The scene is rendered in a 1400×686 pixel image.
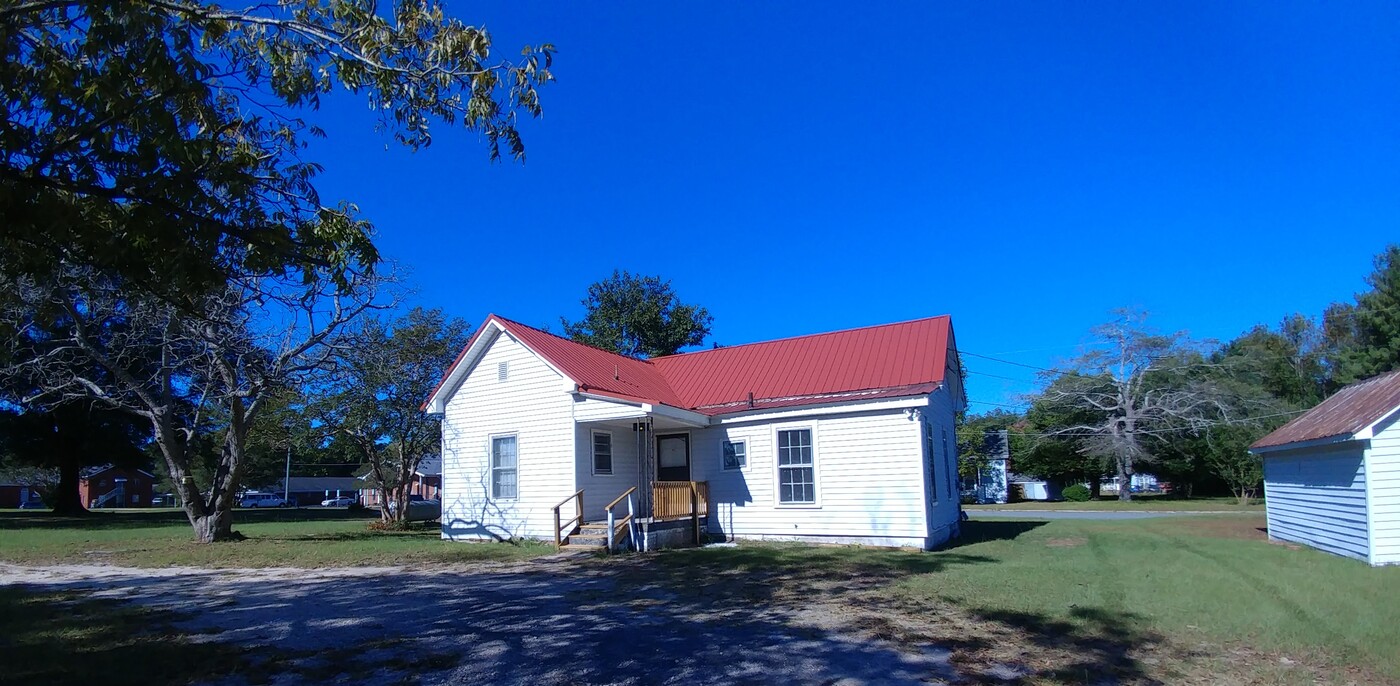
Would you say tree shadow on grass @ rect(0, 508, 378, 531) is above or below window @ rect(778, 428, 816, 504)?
below

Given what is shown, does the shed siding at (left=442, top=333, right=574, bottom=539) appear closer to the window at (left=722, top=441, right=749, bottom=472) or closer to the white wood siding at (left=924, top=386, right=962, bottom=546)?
the window at (left=722, top=441, right=749, bottom=472)

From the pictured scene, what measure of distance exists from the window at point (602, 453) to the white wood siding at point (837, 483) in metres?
2.03

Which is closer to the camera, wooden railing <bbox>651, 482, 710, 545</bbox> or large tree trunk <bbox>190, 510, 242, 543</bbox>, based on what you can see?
wooden railing <bbox>651, 482, 710, 545</bbox>

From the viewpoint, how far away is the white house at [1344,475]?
13.1 m

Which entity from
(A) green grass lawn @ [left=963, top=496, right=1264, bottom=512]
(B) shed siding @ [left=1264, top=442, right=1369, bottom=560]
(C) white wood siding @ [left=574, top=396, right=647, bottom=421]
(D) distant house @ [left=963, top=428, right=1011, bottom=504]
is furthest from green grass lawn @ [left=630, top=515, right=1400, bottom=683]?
(D) distant house @ [left=963, top=428, right=1011, bottom=504]

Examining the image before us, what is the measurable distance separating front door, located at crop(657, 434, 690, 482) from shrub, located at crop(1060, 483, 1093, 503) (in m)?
38.2

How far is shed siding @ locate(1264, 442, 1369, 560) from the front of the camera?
13758 millimetres

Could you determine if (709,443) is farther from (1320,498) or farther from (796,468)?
(1320,498)

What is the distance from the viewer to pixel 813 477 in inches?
679

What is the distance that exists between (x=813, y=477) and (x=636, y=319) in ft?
64.3

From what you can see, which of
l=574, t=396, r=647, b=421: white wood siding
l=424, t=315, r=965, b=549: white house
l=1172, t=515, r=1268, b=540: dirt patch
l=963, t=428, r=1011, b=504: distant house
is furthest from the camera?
l=963, t=428, r=1011, b=504: distant house

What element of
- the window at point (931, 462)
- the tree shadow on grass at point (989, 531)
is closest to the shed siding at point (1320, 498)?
the tree shadow on grass at point (989, 531)

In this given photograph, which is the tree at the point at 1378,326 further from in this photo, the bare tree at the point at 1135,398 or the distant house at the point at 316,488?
the distant house at the point at 316,488

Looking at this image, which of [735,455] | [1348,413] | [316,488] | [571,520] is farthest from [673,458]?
[316,488]
